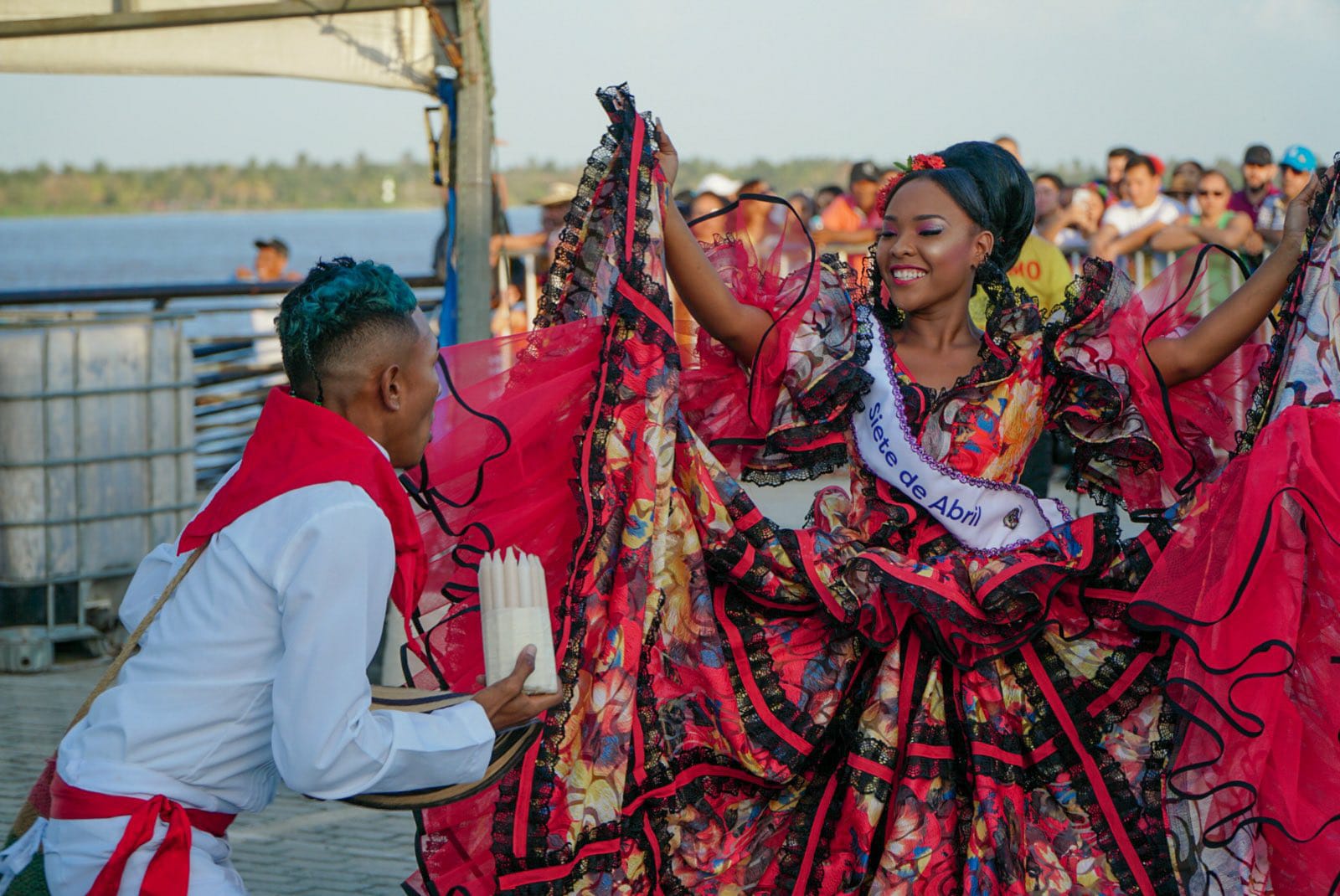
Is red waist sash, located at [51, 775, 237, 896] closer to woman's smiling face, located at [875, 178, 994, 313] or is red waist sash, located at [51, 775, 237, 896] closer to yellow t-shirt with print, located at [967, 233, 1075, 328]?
woman's smiling face, located at [875, 178, 994, 313]

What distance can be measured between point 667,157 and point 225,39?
15.8 feet

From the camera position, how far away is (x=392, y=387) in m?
2.49

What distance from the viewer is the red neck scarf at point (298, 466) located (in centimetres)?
234

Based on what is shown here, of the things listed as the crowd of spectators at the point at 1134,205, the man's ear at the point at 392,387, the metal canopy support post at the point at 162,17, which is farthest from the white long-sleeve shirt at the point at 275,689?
the metal canopy support post at the point at 162,17

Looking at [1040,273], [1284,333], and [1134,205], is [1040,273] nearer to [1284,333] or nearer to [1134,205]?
[1284,333]

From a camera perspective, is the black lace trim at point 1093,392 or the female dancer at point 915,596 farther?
the black lace trim at point 1093,392

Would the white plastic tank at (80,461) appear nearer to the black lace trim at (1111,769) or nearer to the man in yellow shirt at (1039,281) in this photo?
the man in yellow shirt at (1039,281)

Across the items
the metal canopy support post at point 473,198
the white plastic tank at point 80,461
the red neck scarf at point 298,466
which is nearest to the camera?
the red neck scarf at point 298,466

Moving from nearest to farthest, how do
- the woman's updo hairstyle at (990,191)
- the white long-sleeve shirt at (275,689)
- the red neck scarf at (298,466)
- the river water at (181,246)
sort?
the white long-sleeve shirt at (275,689) < the red neck scarf at (298,466) < the woman's updo hairstyle at (990,191) < the river water at (181,246)

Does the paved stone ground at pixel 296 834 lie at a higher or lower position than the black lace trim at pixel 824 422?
lower

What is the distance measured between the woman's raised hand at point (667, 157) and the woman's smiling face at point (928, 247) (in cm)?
58

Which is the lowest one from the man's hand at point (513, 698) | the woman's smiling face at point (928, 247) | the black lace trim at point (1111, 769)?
the black lace trim at point (1111, 769)

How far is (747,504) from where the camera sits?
337 cm

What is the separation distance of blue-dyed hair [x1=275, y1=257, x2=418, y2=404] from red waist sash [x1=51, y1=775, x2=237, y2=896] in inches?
26.9
